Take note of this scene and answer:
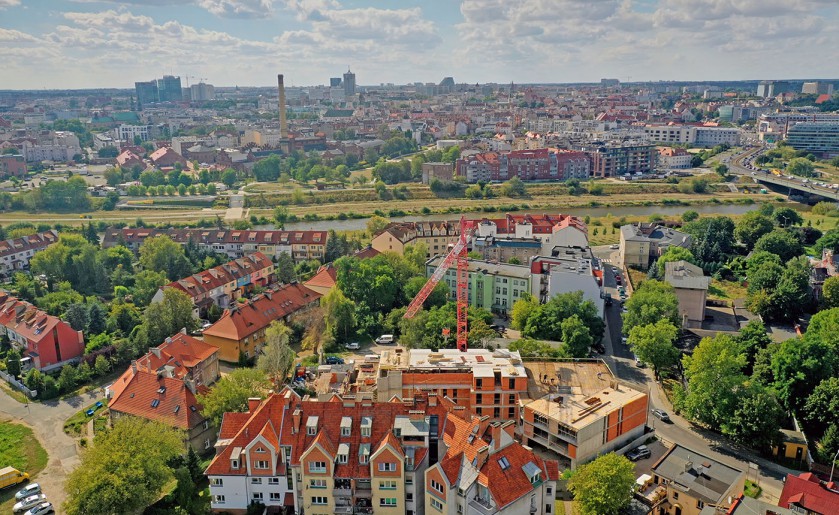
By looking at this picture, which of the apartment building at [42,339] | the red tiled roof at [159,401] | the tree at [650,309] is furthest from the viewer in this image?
the tree at [650,309]

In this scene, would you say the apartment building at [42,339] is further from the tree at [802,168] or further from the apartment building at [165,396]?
the tree at [802,168]

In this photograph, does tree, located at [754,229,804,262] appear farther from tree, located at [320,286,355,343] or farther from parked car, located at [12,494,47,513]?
parked car, located at [12,494,47,513]

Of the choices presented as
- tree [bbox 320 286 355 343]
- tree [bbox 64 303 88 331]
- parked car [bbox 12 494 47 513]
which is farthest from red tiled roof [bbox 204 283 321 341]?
parked car [bbox 12 494 47 513]

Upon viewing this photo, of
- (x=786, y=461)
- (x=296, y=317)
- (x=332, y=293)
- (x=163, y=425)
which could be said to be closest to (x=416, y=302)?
(x=332, y=293)

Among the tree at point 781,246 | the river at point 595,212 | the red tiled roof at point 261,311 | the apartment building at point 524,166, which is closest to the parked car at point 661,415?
the red tiled roof at point 261,311

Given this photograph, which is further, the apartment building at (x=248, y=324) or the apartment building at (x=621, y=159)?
the apartment building at (x=621, y=159)

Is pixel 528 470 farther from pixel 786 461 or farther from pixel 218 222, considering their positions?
pixel 218 222

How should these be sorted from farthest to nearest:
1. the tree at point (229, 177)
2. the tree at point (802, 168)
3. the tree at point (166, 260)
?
the tree at point (229, 177)
the tree at point (802, 168)
the tree at point (166, 260)
